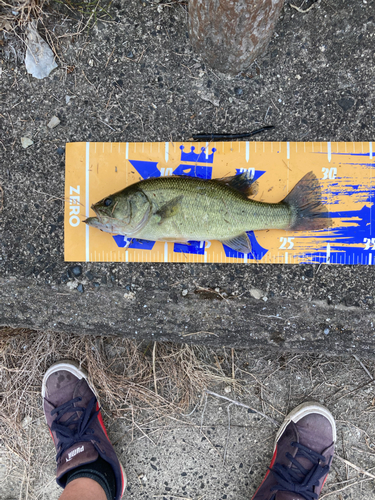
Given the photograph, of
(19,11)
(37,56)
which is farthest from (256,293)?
(19,11)

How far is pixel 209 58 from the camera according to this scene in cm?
263

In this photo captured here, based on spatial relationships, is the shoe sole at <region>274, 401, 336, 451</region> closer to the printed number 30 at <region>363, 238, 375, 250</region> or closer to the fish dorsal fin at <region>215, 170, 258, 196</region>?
the printed number 30 at <region>363, 238, 375, 250</region>

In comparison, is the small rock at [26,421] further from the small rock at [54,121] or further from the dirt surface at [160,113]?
the small rock at [54,121]

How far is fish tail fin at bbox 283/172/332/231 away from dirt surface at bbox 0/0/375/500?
1.32 feet

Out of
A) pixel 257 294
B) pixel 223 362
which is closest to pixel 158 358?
pixel 223 362

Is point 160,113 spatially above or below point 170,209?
above

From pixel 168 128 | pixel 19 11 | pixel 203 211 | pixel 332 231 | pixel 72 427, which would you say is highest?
pixel 19 11

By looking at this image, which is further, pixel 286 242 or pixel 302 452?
pixel 302 452

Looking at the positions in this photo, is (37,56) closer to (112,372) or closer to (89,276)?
(89,276)

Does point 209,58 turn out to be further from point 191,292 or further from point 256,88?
point 191,292

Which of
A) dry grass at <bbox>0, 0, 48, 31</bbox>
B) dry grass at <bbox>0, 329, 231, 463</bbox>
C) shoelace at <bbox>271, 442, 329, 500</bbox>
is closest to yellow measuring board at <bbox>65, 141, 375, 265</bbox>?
dry grass at <bbox>0, 329, 231, 463</bbox>

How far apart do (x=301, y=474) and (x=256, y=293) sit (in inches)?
77.3

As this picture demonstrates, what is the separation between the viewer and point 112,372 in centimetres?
311

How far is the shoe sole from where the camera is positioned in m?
3.05
